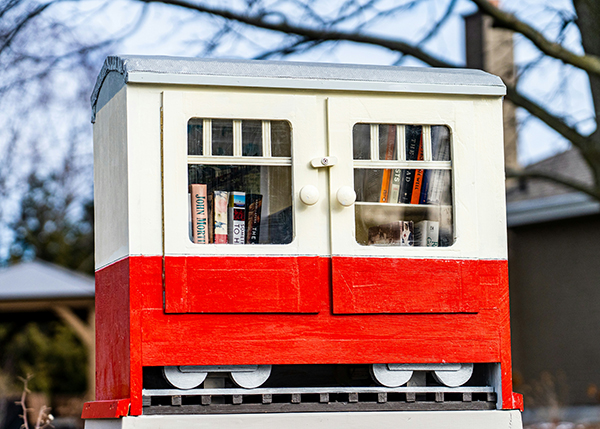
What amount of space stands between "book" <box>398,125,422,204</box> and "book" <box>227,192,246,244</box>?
0.65 meters

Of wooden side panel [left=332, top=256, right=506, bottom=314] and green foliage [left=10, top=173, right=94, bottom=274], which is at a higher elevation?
green foliage [left=10, top=173, right=94, bottom=274]

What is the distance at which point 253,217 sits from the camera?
2.90 m

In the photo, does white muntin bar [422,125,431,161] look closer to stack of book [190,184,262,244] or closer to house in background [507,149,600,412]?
stack of book [190,184,262,244]

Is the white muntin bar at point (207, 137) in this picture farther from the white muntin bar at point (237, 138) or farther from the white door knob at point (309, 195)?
the white door knob at point (309, 195)

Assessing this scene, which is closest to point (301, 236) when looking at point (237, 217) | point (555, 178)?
point (237, 217)

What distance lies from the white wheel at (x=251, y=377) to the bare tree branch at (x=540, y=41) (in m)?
4.09

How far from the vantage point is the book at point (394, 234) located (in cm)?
295

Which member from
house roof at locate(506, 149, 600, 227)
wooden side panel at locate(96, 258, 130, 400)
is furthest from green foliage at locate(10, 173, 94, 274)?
wooden side panel at locate(96, 258, 130, 400)

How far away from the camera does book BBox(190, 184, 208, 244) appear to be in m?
2.81

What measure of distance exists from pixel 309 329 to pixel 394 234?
0.55m

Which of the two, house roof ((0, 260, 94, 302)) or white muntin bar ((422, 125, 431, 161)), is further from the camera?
house roof ((0, 260, 94, 302))

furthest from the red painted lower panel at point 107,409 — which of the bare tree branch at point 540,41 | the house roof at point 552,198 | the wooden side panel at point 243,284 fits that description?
the house roof at point 552,198

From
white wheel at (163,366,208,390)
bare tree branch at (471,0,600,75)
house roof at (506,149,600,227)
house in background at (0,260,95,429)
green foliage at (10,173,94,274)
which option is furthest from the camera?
green foliage at (10,173,94,274)

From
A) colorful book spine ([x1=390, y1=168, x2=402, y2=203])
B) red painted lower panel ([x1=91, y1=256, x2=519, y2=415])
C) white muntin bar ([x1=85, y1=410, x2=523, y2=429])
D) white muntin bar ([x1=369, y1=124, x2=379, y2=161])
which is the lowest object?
white muntin bar ([x1=85, y1=410, x2=523, y2=429])
